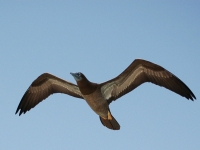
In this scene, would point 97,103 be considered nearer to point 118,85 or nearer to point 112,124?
point 112,124

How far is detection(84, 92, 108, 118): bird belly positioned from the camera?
12141 mm

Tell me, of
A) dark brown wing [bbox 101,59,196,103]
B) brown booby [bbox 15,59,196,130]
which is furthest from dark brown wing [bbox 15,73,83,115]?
dark brown wing [bbox 101,59,196,103]

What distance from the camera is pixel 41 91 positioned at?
13.9 m

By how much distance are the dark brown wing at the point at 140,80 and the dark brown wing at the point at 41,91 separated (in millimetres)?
1424

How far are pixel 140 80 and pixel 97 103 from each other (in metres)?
1.67

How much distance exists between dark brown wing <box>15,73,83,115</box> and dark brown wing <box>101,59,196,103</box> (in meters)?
1.42

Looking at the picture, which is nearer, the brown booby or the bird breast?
the brown booby

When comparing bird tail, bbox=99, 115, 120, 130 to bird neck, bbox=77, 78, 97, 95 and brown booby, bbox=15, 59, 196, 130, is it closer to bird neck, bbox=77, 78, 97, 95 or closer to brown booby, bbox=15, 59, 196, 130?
brown booby, bbox=15, 59, 196, 130

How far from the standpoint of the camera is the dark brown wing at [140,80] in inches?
477

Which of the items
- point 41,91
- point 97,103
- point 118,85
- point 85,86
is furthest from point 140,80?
point 41,91

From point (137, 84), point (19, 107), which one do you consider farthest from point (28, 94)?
point (137, 84)

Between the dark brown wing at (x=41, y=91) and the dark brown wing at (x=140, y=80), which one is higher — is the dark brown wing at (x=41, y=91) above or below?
above

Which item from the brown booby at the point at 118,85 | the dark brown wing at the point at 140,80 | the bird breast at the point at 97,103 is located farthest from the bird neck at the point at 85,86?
the dark brown wing at the point at 140,80

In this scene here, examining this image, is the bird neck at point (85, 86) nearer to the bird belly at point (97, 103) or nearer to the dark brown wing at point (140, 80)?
the bird belly at point (97, 103)
